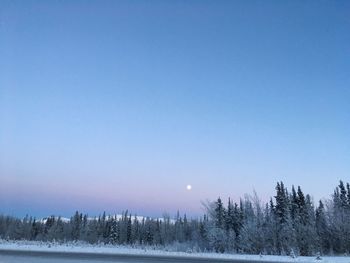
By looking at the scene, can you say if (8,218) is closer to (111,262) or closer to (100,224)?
(100,224)

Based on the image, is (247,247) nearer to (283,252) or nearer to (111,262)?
(283,252)

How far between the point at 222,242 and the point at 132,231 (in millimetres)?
78167

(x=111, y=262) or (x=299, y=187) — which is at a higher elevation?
(x=299, y=187)

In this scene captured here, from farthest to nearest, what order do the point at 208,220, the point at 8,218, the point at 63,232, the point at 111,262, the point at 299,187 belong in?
the point at 8,218 → the point at 63,232 → the point at 299,187 → the point at 208,220 → the point at 111,262

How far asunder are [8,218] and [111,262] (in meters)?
156

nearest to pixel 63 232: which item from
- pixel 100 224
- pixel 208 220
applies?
pixel 100 224

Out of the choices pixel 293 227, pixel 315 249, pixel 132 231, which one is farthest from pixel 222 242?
pixel 132 231

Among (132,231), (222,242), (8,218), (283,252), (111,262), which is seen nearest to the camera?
(111,262)

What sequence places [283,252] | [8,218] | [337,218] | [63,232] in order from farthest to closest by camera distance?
[8,218]
[63,232]
[337,218]
[283,252]

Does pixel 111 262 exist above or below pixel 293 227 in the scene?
below

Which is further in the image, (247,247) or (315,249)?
(247,247)

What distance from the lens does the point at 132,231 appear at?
128250 millimetres

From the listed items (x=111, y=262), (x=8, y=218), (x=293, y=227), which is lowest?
(x=111, y=262)

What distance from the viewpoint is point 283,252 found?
40781 mm
